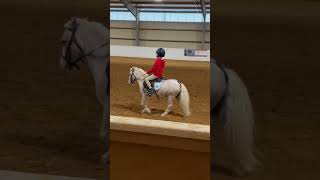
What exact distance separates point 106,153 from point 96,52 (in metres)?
0.41

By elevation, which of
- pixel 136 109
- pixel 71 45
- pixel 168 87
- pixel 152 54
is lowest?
pixel 136 109

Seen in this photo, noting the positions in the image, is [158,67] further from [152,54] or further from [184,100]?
[152,54]

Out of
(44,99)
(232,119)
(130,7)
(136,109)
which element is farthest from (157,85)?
(130,7)

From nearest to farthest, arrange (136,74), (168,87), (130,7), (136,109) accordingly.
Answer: (136,74) → (168,87) → (136,109) → (130,7)

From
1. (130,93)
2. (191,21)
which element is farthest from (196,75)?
(191,21)

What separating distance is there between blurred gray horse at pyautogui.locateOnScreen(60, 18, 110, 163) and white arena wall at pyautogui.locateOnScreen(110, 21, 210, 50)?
5.26m

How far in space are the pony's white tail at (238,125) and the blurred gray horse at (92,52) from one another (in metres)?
0.49

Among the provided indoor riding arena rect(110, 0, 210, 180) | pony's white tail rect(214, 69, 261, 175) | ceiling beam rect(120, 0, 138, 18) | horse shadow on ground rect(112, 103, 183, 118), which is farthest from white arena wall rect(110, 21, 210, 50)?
pony's white tail rect(214, 69, 261, 175)

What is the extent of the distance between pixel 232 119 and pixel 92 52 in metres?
0.65

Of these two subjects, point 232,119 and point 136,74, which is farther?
point 136,74

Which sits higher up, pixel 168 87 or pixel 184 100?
pixel 168 87

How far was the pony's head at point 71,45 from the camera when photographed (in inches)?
63.2

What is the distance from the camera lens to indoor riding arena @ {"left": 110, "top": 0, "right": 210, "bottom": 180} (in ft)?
4.79

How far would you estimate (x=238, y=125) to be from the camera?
165cm
